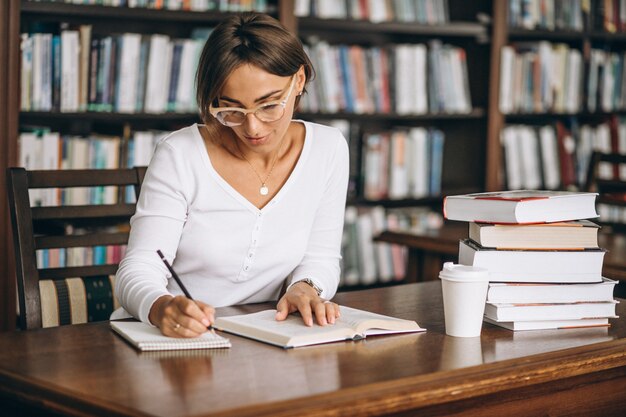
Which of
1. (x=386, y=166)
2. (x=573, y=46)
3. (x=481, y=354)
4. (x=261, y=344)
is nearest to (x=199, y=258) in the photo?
(x=261, y=344)

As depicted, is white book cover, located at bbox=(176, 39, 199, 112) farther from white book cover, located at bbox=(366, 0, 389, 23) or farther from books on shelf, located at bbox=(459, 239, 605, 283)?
books on shelf, located at bbox=(459, 239, 605, 283)

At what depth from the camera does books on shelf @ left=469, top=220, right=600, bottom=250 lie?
63.6 inches

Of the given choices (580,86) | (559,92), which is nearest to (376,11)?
(559,92)

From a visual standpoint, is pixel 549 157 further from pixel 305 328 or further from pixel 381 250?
pixel 305 328

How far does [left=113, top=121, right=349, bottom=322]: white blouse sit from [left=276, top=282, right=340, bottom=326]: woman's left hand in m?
0.25

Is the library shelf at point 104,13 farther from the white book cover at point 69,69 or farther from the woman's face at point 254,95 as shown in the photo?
the woman's face at point 254,95

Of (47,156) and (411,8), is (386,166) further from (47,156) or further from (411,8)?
(47,156)

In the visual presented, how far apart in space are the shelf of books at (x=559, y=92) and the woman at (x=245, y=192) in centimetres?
203

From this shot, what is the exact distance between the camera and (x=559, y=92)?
4.08 metres

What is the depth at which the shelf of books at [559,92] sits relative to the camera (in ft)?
12.9

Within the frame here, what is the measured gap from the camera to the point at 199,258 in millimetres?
1904

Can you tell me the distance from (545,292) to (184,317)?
628 millimetres

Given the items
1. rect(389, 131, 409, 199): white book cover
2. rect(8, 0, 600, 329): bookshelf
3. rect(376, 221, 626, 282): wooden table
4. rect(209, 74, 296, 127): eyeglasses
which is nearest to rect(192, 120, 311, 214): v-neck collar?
rect(209, 74, 296, 127): eyeglasses

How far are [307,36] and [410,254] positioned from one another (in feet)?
4.04
